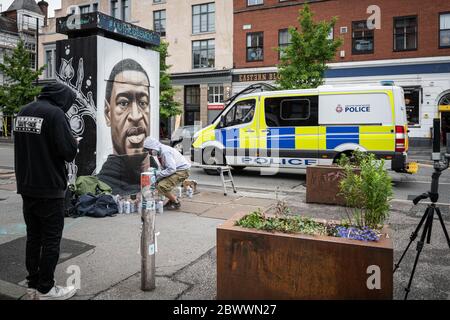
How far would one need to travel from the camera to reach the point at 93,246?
17.6ft

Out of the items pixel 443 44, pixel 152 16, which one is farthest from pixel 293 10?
pixel 152 16

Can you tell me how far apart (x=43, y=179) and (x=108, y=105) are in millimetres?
5179

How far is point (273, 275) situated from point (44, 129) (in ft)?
7.79

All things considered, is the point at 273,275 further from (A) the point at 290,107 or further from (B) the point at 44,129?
(A) the point at 290,107

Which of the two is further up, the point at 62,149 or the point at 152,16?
the point at 152,16

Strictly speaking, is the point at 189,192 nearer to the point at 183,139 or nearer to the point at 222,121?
the point at 222,121

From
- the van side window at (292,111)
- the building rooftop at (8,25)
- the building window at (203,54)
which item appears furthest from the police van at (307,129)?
the building rooftop at (8,25)

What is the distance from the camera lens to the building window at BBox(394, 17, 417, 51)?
84.3 feet

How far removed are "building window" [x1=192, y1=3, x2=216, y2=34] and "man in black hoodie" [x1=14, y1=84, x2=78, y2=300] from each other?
1210 inches

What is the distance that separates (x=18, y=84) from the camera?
34.1m

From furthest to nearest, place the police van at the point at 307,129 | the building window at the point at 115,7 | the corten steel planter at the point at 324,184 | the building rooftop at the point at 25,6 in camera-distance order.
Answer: the building rooftop at the point at 25,6 → the building window at the point at 115,7 → the police van at the point at 307,129 → the corten steel planter at the point at 324,184

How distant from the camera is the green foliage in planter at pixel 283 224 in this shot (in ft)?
11.7

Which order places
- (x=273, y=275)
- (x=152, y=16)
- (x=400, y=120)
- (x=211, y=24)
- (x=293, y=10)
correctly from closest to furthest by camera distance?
(x=273, y=275)
(x=400, y=120)
(x=293, y=10)
(x=211, y=24)
(x=152, y=16)

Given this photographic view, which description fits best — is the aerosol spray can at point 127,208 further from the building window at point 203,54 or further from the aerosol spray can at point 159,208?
the building window at point 203,54
